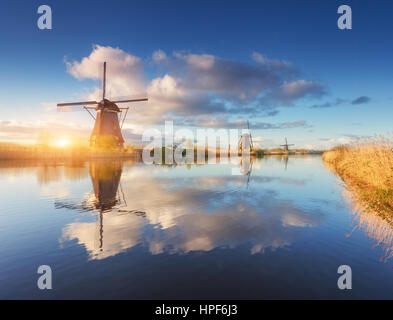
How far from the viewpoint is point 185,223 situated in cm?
826

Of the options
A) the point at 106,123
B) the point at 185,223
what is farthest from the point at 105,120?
the point at 185,223

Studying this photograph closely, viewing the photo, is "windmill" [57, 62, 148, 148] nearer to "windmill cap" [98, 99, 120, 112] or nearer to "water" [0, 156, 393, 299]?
"windmill cap" [98, 99, 120, 112]

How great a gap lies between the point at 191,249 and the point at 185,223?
2.25 meters

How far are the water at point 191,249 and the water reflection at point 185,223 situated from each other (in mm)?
39

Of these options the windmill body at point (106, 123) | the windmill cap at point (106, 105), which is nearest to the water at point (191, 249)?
the windmill body at point (106, 123)

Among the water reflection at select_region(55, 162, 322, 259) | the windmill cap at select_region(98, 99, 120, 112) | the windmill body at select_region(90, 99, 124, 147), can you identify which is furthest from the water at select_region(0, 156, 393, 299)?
the windmill cap at select_region(98, 99, 120, 112)

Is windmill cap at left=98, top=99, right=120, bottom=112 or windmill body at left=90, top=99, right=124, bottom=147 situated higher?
windmill cap at left=98, top=99, right=120, bottom=112

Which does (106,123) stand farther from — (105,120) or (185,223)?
(185,223)

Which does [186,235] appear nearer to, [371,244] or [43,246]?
[43,246]

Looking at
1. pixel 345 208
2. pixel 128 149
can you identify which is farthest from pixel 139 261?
pixel 128 149

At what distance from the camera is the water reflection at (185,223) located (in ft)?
20.9

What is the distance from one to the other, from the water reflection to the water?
0.13 ft

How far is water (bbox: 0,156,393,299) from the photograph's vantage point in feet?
14.1

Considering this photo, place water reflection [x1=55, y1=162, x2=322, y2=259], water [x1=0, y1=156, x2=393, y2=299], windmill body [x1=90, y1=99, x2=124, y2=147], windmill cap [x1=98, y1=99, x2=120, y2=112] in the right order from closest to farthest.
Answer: water [x1=0, y1=156, x2=393, y2=299] → water reflection [x1=55, y1=162, x2=322, y2=259] → windmill body [x1=90, y1=99, x2=124, y2=147] → windmill cap [x1=98, y1=99, x2=120, y2=112]
